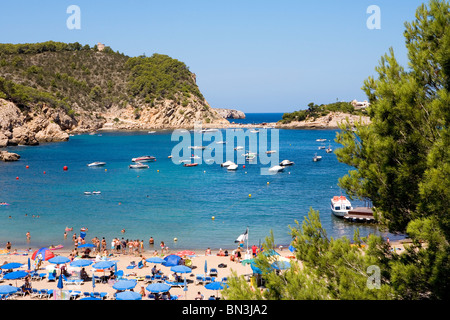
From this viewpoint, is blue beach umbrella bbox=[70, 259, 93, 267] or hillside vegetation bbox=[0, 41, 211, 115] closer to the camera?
blue beach umbrella bbox=[70, 259, 93, 267]

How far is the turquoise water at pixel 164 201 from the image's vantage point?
120ft

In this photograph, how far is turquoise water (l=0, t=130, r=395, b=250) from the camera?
36.7 m

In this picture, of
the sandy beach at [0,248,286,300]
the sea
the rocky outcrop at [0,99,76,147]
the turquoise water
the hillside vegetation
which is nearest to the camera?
the sandy beach at [0,248,286,300]

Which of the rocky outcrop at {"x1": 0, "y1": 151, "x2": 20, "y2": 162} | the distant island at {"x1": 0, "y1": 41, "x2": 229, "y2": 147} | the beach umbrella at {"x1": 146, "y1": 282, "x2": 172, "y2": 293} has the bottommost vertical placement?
the beach umbrella at {"x1": 146, "y1": 282, "x2": 172, "y2": 293}

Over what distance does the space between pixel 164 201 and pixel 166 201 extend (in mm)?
224

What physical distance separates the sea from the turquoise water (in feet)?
0.29

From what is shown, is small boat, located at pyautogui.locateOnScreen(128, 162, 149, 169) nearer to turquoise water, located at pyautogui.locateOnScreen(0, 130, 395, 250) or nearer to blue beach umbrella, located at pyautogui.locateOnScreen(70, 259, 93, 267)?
turquoise water, located at pyautogui.locateOnScreen(0, 130, 395, 250)

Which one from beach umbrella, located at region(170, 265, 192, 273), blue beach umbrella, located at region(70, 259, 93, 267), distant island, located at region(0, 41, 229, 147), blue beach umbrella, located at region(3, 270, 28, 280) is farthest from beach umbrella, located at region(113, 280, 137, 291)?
distant island, located at region(0, 41, 229, 147)

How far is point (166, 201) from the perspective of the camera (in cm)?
4909

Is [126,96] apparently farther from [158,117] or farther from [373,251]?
[373,251]

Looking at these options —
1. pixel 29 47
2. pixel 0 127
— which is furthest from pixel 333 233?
pixel 29 47

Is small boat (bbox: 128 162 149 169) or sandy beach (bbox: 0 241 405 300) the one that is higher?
small boat (bbox: 128 162 149 169)
